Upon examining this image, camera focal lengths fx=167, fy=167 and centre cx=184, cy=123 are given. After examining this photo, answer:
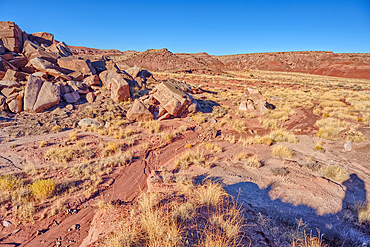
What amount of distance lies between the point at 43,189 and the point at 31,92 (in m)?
10.2

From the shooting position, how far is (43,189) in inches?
190

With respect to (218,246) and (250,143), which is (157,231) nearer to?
(218,246)

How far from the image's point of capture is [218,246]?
263 centimetres

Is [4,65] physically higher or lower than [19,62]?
lower

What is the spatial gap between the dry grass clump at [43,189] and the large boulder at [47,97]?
8794 mm

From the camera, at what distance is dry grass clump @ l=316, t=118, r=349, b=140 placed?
9608 millimetres

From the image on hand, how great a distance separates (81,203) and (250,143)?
26.4 feet

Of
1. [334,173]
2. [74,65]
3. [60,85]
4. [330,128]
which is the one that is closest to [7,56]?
[74,65]

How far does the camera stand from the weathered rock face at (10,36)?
17000 mm

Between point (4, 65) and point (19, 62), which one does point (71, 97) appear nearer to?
point (4, 65)

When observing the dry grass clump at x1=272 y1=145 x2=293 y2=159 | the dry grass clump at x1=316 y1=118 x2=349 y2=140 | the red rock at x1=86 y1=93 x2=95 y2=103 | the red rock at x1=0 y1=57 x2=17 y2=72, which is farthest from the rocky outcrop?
the red rock at x1=0 y1=57 x2=17 y2=72

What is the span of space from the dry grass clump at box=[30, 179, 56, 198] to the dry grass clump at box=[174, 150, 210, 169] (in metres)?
4.10

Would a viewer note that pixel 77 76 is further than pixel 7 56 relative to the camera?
Yes

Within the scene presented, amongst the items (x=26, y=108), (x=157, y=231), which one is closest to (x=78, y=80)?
(x=26, y=108)
